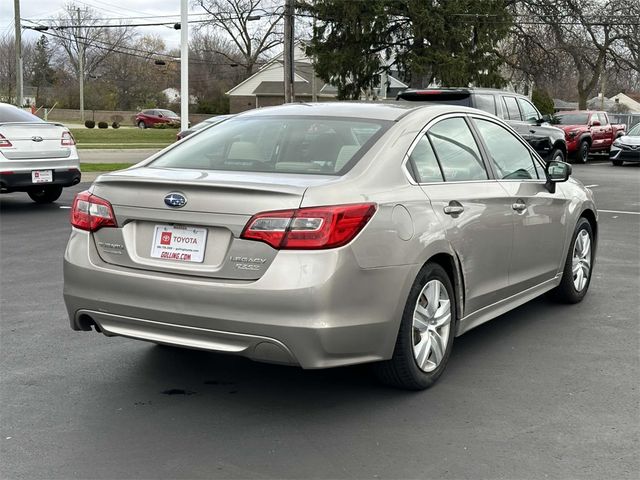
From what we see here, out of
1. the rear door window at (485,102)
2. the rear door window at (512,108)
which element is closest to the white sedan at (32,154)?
the rear door window at (485,102)

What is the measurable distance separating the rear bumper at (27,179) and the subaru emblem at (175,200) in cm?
799

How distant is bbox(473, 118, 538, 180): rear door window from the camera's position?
5.51m

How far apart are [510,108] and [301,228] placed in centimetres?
1451

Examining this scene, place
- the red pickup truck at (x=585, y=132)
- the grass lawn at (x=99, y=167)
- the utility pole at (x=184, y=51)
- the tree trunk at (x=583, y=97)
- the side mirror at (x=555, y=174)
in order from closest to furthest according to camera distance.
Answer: the side mirror at (x=555, y=174) → the grass lawn at (x=99, y=167) → the utility pole at (x=184, y=51) → the red pickup truck at (x=585, y=132) → the tree trunk at (x=583, y=97)

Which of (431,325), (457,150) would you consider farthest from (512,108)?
(431,325)

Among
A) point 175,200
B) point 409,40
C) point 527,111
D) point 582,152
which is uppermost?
point 409,40

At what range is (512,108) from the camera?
1755 centimetres

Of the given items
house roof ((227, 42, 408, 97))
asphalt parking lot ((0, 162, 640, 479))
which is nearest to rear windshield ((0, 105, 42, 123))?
asphalt parking lot ((0, 162, 640, 479))

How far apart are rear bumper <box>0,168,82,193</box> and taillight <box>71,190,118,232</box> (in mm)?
7328

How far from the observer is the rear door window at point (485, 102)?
1611 cm

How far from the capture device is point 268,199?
3.90 m

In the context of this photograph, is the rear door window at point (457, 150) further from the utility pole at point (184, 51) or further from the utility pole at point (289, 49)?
the utility pole at point (289, 49)

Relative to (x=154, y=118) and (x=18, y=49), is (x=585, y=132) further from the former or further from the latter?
(x=154, y=118)

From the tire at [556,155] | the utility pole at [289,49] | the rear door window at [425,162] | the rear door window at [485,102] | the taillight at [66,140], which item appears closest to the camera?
the rear door window at [425,162]
